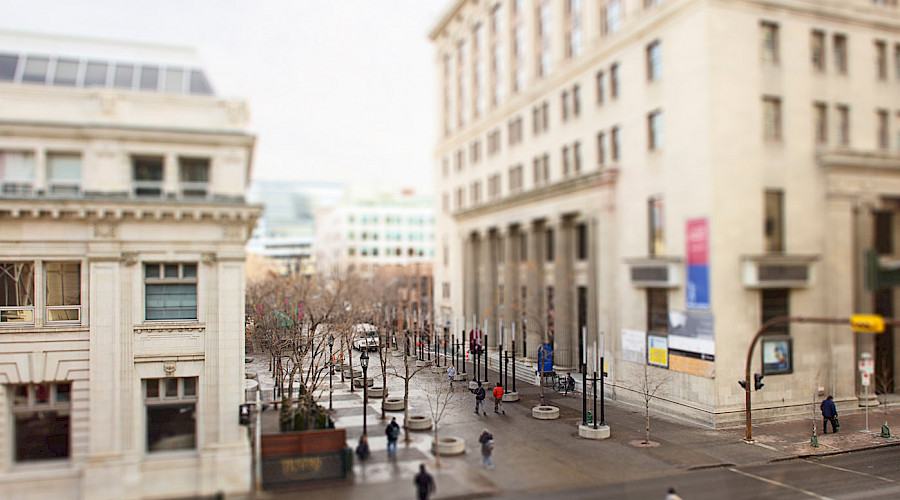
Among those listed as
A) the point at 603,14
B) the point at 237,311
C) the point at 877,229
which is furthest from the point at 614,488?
the point at 603,14

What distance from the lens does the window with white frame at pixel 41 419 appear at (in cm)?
2147

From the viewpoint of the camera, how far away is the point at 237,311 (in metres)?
23.0

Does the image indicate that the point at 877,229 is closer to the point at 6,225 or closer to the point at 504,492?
the point at 504,492

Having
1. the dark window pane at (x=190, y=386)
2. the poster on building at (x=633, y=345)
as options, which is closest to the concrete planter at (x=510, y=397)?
the poster on building at (x=633, y=345)

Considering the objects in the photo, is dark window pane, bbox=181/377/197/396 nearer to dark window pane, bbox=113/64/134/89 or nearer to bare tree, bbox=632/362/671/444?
dark window pane, bbox=113/64/134/89

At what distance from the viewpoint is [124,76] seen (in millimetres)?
23844

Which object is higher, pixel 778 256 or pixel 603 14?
pixel 603 14

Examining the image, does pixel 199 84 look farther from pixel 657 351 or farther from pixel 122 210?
pixel 657 351

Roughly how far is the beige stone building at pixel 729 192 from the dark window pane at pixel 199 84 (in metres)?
23.1

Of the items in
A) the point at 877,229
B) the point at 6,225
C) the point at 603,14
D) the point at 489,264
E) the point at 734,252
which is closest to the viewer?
the point at 6,225

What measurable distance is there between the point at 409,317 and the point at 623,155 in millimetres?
22989

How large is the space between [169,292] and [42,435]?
19.9ft

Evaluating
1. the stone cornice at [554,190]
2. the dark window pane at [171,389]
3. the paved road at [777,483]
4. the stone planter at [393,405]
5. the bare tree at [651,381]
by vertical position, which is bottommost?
the paved road at [777,483]

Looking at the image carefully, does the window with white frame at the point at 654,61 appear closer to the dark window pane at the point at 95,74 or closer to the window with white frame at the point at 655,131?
the window with white frame at the point at 655,131
